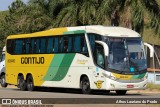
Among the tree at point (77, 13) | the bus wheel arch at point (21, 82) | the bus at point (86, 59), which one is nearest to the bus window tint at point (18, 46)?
the bus at point (86, 59)

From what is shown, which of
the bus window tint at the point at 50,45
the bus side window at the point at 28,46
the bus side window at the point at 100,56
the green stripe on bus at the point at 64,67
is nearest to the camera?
the bus side window at the point at 100,56

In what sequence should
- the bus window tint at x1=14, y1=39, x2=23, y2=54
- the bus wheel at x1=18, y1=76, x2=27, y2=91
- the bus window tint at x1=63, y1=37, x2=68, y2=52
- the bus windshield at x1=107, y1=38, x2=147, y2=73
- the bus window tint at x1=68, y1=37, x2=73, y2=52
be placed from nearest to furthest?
1. the bus windshield at x1=107, y1=38, x2=147, y2=73
2. the bus window tint at x1=68, y1=37, x2=73, y2=52
3. the bus window tint at x1=63, y1=37, x2=68, y2=52
4. the bus wheel at x1=18, y1=76, x2=27, y2=91
5. the bus window tint at x1=14, y1=39, x2=23, y2=54

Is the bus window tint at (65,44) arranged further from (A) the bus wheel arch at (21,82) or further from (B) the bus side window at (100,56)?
(A) the bus wheel arch at (21,82)

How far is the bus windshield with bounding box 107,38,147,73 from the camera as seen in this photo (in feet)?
87.5

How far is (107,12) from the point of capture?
4188cm

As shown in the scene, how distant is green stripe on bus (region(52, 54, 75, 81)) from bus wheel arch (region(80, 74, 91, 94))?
1.25 metres

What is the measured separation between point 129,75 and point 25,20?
28.2m

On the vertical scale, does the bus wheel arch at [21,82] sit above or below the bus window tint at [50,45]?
below

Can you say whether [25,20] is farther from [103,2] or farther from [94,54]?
[94,54]

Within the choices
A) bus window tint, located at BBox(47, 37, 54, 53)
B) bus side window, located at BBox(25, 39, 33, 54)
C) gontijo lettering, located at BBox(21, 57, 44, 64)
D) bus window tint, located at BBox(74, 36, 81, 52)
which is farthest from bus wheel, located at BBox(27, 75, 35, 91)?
bus window tint, located at BBox(74, 36, 81, 52)

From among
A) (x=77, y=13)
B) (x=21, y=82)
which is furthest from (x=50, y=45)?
(x=77, y=13)

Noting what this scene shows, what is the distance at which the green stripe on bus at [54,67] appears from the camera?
30052 millimetres

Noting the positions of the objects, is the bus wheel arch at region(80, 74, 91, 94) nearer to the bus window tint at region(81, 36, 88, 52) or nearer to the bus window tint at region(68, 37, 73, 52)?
the bus window tint at region(81, 36, 88, 52)

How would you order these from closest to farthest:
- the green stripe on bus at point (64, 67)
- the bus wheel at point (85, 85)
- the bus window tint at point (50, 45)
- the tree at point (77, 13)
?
the bus wheel at point (85, 85), the green stripe on bus at point (64, 67), the bus window tint at point (50, 45), the tree at point (77, 13)
